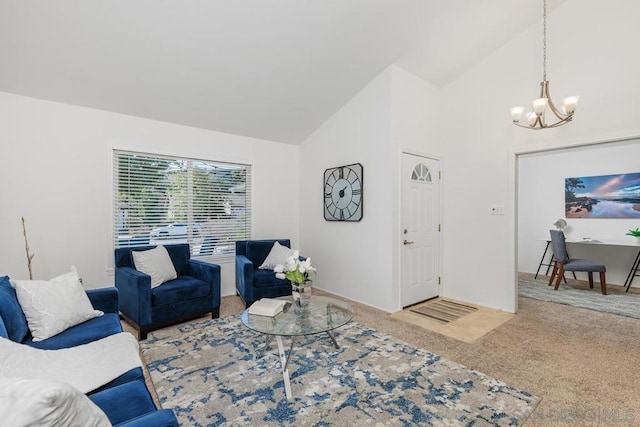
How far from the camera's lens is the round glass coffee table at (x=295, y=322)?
2154 mm

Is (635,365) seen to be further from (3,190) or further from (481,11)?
(3,190)

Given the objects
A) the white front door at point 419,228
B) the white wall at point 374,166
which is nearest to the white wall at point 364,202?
the white wall at point 374,166

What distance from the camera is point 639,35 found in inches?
116

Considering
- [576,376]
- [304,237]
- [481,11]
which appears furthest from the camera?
[304,237]

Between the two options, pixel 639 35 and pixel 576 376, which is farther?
pixel 639 35

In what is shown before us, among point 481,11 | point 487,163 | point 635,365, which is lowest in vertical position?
point 635,365

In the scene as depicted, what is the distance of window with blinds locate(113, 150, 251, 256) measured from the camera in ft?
12.1

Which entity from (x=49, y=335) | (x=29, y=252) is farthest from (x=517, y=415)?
(x=29, y=252)

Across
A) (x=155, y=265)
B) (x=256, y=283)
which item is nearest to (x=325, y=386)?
(x=256, y=283)

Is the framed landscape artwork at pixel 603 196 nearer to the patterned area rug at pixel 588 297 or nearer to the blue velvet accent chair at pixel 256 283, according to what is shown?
the patterned area rug at pixel 588 297

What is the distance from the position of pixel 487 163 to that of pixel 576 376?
2.54 m

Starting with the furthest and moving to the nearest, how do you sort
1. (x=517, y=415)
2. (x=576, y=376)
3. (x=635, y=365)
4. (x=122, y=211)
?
(x=122, y=211), (x=635, y=365), (x=576, y=376), (x=517, y=415)

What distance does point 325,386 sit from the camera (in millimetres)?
2135

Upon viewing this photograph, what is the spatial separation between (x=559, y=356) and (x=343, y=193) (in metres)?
2.90
